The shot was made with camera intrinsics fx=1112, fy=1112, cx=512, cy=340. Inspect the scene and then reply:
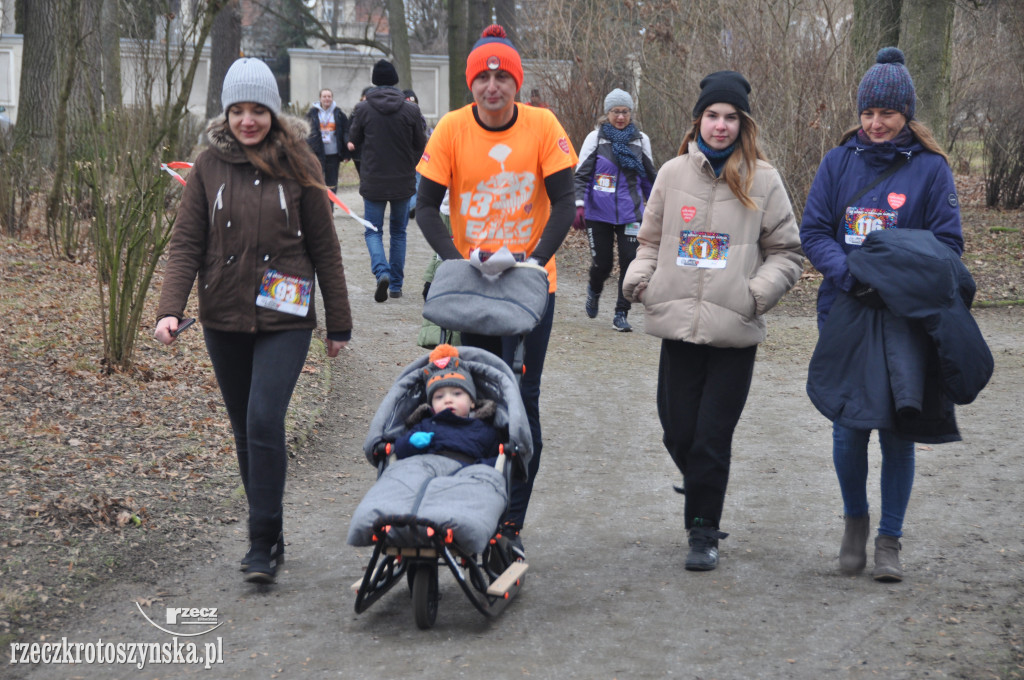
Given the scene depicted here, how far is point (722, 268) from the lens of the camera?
4.68 metres

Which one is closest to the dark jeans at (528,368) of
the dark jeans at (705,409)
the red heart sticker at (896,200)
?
the dark jeans at (705,409)

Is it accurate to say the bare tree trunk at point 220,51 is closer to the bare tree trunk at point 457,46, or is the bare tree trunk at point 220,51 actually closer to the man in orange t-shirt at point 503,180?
the bare tree trunk at point 457,46

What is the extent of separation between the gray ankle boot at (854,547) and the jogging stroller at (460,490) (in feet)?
4.49

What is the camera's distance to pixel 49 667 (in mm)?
3951

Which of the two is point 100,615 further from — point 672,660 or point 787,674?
point 787,674

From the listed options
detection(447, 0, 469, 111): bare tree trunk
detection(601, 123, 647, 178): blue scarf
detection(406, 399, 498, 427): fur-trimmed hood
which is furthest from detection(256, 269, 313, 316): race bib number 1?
detection(447, 0, 469, 111): bare tree trunk

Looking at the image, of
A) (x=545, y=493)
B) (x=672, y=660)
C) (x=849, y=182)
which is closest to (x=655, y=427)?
(x=545, y=493)

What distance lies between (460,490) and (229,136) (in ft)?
5.86

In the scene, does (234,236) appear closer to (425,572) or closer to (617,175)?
(425,572)

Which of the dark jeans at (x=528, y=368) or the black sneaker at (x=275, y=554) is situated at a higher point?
the dark jeans at (x=528, y=368)

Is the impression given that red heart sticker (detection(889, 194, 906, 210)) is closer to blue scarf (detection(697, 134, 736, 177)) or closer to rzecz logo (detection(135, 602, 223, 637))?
blue scarf (detection(697, 134, 736, 177))

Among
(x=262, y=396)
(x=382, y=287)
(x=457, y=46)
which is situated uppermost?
(x=457, y=46)

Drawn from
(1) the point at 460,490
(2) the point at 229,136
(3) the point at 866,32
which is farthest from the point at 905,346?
(3) the point at 866,32

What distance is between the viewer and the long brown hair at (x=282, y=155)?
14.8 feet
